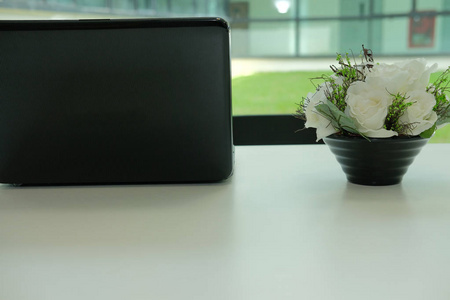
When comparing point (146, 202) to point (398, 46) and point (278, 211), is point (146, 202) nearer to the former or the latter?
point (278, 211)

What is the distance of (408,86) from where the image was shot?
0.75 metres

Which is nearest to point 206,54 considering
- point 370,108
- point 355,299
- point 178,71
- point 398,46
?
point 178,71

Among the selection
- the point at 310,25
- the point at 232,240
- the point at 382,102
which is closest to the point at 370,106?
the point at 382,102

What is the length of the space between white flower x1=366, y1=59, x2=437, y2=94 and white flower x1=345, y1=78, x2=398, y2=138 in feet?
0.04

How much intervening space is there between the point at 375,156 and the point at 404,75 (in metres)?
0.13

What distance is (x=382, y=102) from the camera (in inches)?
28.9

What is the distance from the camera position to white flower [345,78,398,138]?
2.41 feet

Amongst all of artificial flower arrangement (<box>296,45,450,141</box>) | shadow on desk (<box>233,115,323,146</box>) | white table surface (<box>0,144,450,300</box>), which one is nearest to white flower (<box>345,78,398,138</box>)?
artificial flower arrangement (<box>296,45,450,141</box>)

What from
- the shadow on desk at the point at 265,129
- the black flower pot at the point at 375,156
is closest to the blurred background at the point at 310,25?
the shadow on desk at the point at 265,129

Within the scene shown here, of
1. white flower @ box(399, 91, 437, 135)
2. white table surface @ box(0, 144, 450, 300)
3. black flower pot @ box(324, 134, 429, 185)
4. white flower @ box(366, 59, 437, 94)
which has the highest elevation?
white flower @ box(366, 59, 437, 94)

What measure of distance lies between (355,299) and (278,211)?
28 cm

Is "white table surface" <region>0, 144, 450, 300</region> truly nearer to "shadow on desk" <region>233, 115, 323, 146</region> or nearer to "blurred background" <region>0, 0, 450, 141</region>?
"shadow on desk" <region>233, 115, 323, 146</region>

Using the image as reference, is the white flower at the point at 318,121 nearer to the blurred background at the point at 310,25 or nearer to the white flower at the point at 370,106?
the white flower at the point at 370,106

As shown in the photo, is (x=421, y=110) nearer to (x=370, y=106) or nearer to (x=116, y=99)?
(x=370, y=106)
